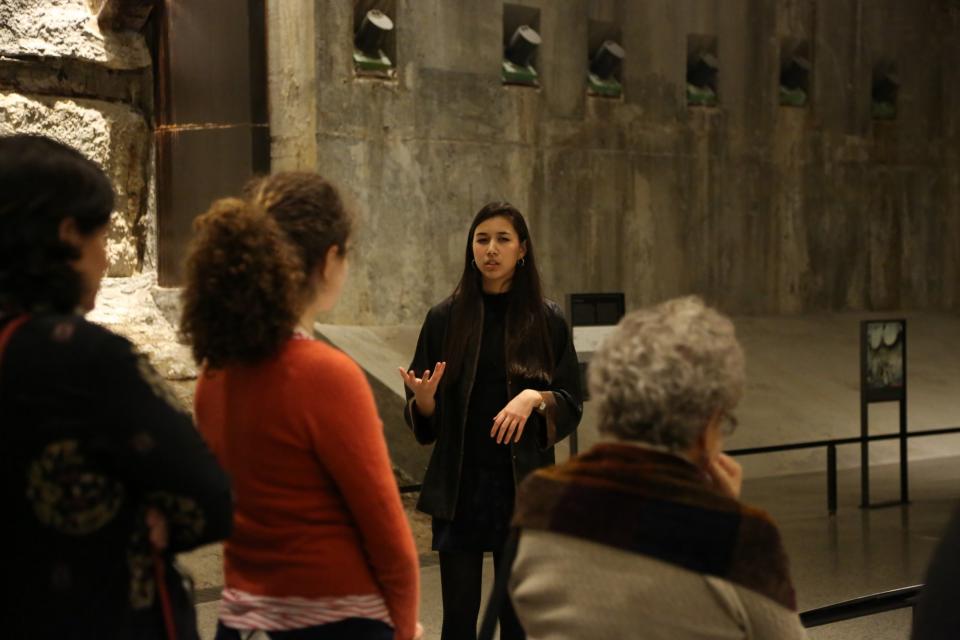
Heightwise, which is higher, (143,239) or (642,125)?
(642,125)

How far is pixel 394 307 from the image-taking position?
10570 mm

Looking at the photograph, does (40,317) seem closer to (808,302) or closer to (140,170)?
(140,170)

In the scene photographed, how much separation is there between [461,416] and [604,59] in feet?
28.7

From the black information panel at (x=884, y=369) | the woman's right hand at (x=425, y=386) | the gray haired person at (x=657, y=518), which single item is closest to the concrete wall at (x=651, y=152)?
the black information panel at (x=884, y=369)

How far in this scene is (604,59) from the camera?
39.7 ft

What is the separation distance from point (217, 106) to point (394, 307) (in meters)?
2.16

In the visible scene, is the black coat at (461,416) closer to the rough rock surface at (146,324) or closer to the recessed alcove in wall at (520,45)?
the rough rock surface at (146,324)

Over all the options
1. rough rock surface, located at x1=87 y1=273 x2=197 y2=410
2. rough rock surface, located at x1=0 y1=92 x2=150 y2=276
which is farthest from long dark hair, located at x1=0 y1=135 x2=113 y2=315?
rough rock surface, located at x1=0 y1=92 x2=150 y2=276

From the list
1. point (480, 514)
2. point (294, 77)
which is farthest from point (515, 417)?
point (294, 77)

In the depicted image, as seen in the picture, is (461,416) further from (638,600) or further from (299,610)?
(638,600)

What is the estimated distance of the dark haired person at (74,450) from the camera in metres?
1.89

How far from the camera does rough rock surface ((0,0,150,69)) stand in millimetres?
9125

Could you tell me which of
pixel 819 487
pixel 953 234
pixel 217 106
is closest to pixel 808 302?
pixel 953 234

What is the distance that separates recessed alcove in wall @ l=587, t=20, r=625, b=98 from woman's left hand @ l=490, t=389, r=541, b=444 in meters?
8.55
